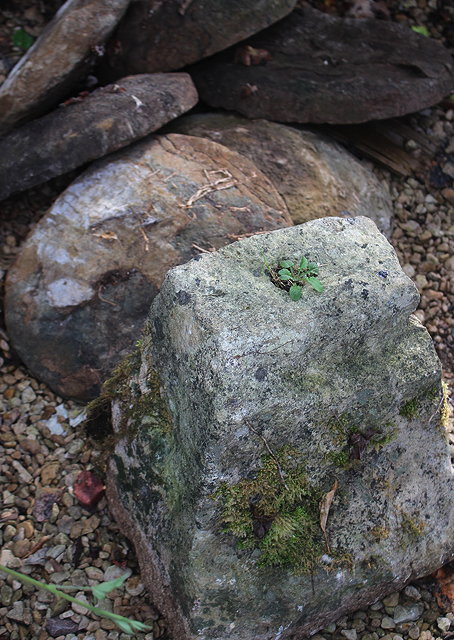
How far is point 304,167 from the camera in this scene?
3947mm

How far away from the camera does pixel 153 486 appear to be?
2.51m

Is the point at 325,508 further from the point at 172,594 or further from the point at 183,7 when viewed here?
the point at 183,7

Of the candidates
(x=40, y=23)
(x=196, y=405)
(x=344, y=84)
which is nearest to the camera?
(x=196, y=405)

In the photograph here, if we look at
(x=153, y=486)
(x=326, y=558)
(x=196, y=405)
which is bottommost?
(x=326, y=558)

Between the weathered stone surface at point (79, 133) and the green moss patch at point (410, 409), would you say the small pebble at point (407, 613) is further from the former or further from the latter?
the weathered stone surface at point (79, 133)

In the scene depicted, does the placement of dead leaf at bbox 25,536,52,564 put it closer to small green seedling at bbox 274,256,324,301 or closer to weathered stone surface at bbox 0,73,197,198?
small green seedling at bbox 274,256,324,301

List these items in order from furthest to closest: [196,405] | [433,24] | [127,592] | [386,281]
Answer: [433,24]
[127,592]
[386,281]
[196,405]

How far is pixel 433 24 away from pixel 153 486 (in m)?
4.29

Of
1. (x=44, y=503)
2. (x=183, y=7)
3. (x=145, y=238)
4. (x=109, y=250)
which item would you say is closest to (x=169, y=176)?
(x=145, y=238)

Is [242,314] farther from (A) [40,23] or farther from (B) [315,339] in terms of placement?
(A) [40,23]

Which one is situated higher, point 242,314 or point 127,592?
point 242,314

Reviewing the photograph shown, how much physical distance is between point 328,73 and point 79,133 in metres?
1.69

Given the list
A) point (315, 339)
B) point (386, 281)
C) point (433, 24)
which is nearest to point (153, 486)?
point (315, 339)

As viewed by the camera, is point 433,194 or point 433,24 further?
point 433,24
